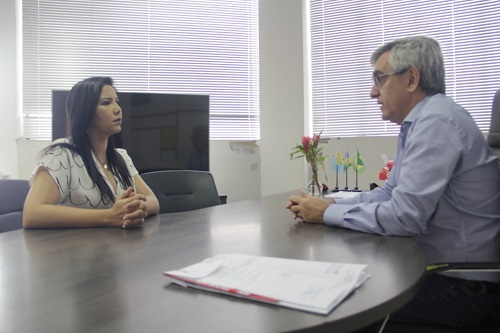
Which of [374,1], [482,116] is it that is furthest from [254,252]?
[374,1]

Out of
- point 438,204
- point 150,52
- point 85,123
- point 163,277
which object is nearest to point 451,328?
point 438,204

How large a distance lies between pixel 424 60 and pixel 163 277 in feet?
3.90

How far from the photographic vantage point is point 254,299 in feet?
2.24

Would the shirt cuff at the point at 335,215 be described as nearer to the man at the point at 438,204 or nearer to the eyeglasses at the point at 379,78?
the man at the point at 438,204

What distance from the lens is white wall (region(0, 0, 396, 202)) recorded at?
145 inches

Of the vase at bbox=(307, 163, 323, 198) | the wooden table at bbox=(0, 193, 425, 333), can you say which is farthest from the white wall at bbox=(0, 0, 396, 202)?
the wooden table at bbox=(0, 193, 425, 333)

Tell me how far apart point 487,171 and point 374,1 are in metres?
2.80

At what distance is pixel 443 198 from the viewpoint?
1307mm

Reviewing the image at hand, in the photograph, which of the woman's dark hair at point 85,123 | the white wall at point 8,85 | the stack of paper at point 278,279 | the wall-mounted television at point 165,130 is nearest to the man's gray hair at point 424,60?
the stack of paper at point 278,279

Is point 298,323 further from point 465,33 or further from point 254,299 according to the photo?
point 465,33

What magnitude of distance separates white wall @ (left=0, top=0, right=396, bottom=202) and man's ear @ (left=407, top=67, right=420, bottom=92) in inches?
81.8

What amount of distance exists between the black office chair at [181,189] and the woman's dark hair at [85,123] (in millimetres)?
403

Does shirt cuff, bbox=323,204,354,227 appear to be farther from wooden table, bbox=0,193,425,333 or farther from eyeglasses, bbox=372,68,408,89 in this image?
eyeglasses, bbox=372,68,408,89

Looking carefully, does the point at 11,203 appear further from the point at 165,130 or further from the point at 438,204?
the point at 438,204
